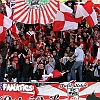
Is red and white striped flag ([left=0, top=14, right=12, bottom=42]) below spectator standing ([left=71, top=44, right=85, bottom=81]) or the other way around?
the other way around

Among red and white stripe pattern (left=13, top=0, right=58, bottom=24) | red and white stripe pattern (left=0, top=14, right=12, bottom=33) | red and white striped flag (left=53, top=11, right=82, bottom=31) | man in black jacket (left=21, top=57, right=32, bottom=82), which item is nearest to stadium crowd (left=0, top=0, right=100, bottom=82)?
man in black jacket (left=21, top=57, right=32, bottom=82)

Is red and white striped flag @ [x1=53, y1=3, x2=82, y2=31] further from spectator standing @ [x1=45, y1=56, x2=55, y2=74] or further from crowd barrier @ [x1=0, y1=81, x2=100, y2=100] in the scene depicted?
crowd barrier @ [x1=0, y1=81, x2=100, y2=100]

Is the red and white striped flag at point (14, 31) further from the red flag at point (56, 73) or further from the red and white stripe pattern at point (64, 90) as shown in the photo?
the red and white stripe pattern at point (64, 90)

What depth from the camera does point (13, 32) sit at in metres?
17.6

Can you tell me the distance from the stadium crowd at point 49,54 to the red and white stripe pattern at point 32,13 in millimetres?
1573

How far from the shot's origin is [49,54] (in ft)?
56.3

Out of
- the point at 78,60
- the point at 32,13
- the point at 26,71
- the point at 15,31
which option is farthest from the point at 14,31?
the point at 78,60

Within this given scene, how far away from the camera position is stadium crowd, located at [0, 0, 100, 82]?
16.3 meters

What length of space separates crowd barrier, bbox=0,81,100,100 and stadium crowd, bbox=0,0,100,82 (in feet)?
3.11

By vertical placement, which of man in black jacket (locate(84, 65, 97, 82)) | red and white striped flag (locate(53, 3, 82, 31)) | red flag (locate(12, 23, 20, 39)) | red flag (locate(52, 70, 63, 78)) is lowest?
man in black jacket (locate(84, 65, 97, 82))

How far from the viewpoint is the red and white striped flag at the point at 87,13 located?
17486mm

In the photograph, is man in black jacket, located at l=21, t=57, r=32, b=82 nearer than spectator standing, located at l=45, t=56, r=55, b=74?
Yes

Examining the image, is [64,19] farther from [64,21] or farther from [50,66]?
[50,66]

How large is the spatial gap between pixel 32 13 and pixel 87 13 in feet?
8.79
